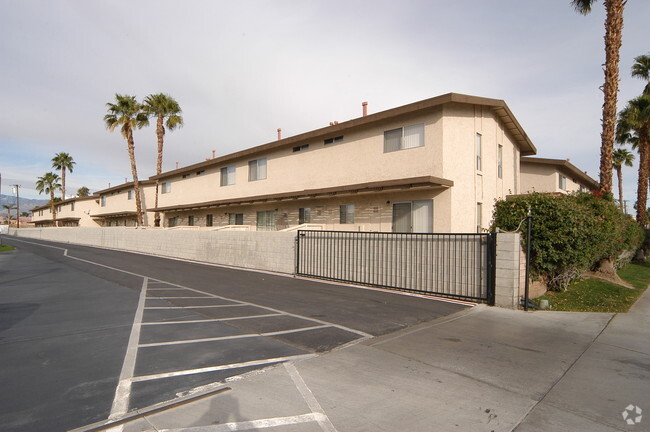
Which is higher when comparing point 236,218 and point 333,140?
point 333,140

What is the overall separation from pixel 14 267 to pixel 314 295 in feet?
51.9

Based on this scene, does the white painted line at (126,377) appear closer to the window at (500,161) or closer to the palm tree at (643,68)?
the window at (500,161)

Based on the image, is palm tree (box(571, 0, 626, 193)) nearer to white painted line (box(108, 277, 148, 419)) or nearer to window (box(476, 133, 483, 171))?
window (box(476, 133, 483, 171))

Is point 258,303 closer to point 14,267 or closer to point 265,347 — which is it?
point 265,347

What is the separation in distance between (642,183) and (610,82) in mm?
14636

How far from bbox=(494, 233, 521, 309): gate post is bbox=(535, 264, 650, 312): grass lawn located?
4.26 feet

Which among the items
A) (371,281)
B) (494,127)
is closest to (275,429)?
(371,281)

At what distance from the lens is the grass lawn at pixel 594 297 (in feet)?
30.7

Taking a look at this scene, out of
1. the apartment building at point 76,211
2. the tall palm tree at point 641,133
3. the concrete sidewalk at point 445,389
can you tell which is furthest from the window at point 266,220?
the apartment building at point 76,211

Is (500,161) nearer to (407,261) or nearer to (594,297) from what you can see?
(594,297)

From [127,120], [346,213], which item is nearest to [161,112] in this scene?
[127,120]

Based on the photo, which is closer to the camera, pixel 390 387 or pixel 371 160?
pixel 390 387

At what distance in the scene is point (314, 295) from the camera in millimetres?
10703

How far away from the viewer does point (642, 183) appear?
967 inches
